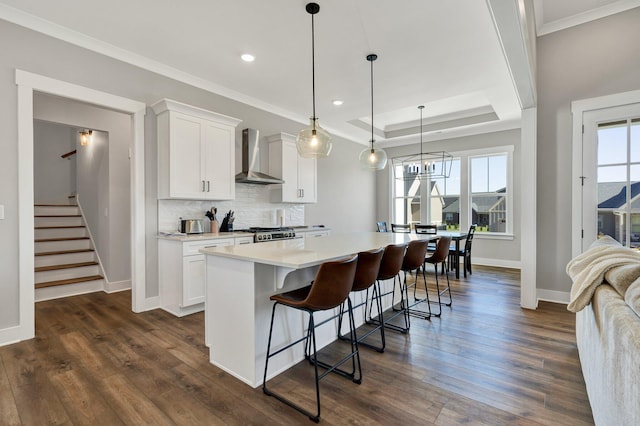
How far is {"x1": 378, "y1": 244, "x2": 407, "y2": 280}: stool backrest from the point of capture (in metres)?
2.59

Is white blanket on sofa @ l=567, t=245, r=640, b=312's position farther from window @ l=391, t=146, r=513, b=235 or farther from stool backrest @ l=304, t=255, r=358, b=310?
window @ l=391, t=146, r=513, b=235

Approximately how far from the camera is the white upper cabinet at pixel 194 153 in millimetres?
3572

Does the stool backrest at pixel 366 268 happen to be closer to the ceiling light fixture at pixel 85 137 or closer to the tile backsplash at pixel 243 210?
the tile backsplash at pixel 243 210

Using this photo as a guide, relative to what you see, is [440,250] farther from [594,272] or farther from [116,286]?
[116,286]

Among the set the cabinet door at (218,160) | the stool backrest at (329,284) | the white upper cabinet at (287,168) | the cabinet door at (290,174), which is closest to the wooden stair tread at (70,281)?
the cabinet door at (218,160)

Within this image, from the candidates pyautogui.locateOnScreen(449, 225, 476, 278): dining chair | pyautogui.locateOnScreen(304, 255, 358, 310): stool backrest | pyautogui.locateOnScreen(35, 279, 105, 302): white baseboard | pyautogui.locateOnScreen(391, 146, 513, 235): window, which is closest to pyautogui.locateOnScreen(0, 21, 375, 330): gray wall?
pyautogui.locateOnScreen(35, 279, 105, 302): white baseboard

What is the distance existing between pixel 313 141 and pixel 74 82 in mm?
2511

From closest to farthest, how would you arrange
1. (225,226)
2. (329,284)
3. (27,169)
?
1. (329,284)
2. (27,169)
3. (225,226)

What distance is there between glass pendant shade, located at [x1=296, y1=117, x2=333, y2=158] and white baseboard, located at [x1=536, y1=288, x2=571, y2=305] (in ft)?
11.2

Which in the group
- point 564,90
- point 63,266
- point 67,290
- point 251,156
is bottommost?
point 67,290

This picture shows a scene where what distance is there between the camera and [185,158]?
145 inches

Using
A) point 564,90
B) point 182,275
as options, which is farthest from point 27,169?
point 564,90

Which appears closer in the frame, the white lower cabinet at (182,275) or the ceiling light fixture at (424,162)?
the white lower cabinet at (182,275)

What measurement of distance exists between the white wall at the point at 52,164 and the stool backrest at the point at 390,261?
293 inches
